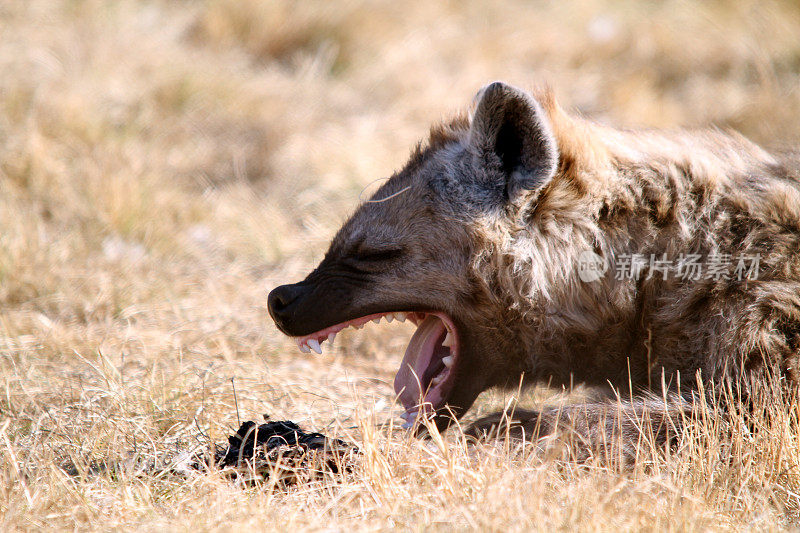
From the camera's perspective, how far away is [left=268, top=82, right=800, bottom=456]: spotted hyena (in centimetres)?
258

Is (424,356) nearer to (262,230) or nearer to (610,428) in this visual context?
(610,428)

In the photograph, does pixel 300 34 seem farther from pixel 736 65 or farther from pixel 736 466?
pixel 736 466

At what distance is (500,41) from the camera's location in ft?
26.3

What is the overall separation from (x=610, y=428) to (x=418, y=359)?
71cm

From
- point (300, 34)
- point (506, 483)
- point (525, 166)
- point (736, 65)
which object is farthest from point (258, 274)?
point (736, 65)

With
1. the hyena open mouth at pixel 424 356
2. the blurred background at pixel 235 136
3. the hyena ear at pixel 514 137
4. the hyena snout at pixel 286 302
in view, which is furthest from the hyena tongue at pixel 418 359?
the hyena ear at pixel 514 137

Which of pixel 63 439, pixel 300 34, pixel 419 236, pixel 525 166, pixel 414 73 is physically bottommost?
pixel 63 439

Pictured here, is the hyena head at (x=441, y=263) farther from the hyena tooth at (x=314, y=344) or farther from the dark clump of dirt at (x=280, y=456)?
the dark clump of dirt at (x=280, y=456)

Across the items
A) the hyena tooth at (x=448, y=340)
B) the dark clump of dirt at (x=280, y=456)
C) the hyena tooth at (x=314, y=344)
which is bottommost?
the dark clump of dirt at (x=280, y=456)

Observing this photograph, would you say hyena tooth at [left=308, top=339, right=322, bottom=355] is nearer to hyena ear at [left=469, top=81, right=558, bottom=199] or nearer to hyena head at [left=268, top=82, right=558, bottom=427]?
hyena head at [left=268, top=82, right=558, bottom=427]

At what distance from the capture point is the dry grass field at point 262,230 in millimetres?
2252

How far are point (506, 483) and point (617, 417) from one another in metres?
0.50

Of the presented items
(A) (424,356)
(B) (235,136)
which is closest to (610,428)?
(A) (424,356)

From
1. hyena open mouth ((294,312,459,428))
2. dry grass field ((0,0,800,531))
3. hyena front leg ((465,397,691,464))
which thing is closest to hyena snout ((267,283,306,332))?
hyena open mouth ((294,312,459,428))
